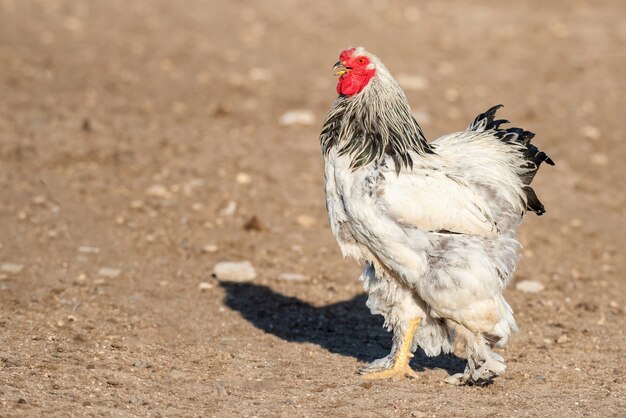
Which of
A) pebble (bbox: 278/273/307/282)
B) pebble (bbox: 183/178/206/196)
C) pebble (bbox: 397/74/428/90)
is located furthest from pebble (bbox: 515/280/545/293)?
pebble (bbox: 397/74/428/90)

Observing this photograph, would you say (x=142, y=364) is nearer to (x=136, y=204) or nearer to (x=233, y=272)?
(x=233, y=272)

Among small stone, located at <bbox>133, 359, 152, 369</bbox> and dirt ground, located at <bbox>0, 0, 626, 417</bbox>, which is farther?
small stone, located at <bbox>133, 359, 152, 369</bbox>

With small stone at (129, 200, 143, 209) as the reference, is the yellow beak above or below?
above

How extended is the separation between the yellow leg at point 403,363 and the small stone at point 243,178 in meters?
4.98

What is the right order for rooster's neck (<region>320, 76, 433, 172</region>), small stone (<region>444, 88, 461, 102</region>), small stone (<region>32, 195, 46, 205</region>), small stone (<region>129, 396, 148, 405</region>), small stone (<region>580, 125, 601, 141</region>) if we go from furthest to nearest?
1. small stone (<region>444, 88, 461, 102</region>)
2. small stone (<region>580, 125, 601, 141</region>)
3. small stone (<region>32, 195, 46, 205</region>)
4. rooster's neck (<region>320, 76, 433, 172</region>)
5. small stone (<region>129, 396, 148, 405</region>)

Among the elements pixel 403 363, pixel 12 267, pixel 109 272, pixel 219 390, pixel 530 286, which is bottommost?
pixel 219 390

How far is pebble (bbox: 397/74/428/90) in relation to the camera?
601 inches

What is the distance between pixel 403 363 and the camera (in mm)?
7051

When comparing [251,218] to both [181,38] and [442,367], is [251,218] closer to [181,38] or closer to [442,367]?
[442,367]

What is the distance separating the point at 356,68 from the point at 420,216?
1.18 meters

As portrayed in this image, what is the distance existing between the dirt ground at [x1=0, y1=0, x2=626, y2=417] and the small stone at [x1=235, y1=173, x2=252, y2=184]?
35mm

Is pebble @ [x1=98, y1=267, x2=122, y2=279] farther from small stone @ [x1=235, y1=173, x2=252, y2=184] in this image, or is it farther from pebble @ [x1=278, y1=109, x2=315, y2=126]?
pebble @ [x1=278, y1=109, x2=315, y2=126]

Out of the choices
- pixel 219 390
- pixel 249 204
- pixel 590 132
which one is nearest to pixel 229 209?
pixel 249 204

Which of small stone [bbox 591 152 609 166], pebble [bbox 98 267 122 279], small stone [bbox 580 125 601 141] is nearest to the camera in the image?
pebble [bbox 98 267 122 279]
